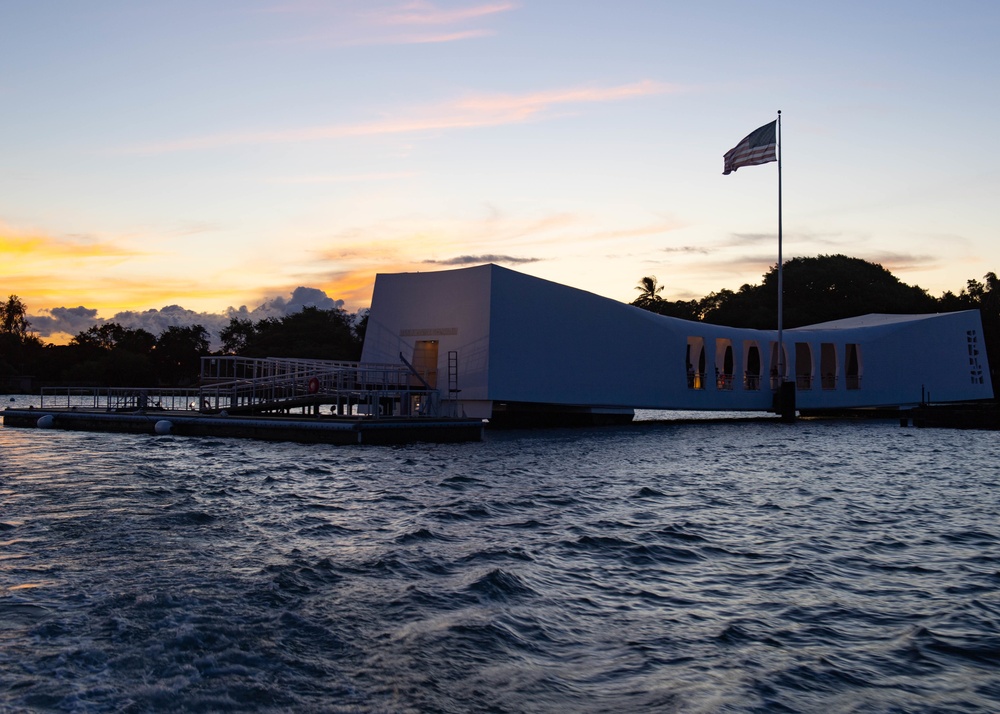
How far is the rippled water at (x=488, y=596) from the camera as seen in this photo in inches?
174

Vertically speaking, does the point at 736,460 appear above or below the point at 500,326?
below

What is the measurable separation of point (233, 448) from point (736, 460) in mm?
11428

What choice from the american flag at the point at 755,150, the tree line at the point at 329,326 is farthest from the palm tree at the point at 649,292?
the american flag at the point at 755,150

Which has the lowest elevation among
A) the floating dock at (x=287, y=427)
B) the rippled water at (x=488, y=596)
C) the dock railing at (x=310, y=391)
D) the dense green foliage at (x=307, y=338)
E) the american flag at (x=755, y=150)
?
the rippled water at (x=488, y=596)

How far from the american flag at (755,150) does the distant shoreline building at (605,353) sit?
6.80 metres

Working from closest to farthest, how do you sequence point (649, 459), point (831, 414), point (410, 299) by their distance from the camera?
point (649, 459), point (410, 299), point (831, 414)

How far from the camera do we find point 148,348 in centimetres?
9000

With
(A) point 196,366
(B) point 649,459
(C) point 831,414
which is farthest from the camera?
(A) point 196,366

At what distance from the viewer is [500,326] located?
27.4m

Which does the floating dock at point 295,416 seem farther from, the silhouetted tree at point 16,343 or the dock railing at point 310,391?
the silhouetted tree at point 16,343

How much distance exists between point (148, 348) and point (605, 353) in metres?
72.3

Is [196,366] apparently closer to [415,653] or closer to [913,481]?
[913,481]

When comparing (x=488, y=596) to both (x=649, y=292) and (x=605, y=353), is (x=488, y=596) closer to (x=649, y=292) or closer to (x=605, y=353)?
(x=605, y=353)

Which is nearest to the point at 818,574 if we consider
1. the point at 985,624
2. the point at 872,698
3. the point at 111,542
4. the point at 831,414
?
the point at 985,624
